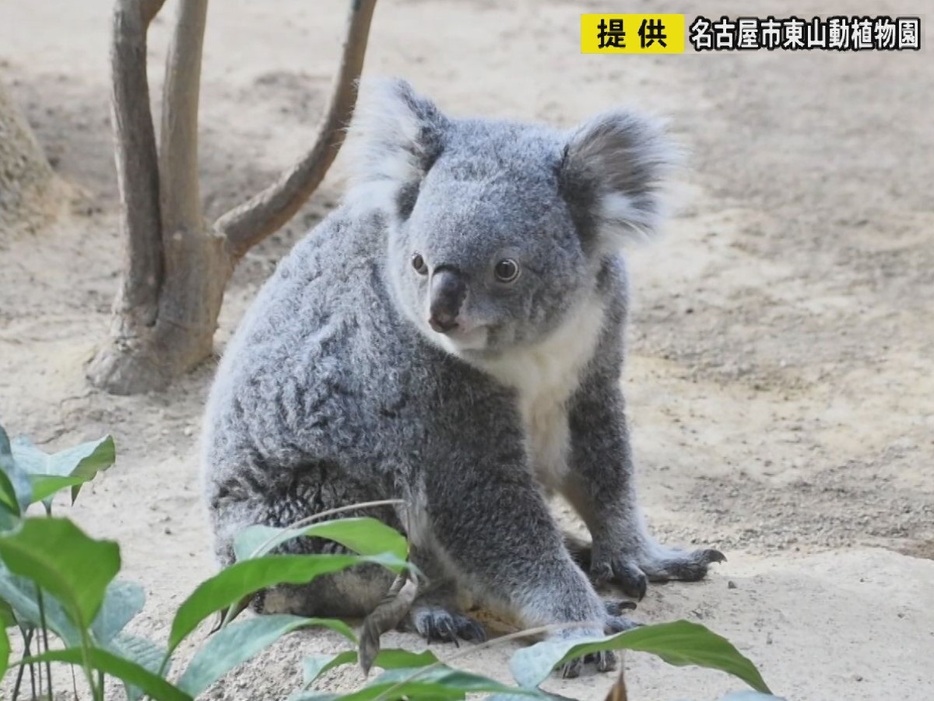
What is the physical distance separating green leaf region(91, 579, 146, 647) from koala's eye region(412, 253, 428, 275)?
52.6 inches

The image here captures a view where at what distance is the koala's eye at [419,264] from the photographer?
404cm

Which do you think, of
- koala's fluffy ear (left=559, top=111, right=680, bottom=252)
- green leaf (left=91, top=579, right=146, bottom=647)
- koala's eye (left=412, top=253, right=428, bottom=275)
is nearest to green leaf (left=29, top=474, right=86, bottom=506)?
green leaf (left=91, top=579, right=146, bottom=647)

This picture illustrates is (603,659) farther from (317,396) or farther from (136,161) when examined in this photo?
(136,161)

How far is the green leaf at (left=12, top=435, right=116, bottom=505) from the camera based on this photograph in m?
3.28

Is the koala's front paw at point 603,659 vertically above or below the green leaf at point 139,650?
below

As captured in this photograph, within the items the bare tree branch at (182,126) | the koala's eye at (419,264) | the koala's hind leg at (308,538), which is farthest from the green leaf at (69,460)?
the bare tree branch at (182,126)

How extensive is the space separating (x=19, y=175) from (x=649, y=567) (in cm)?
499

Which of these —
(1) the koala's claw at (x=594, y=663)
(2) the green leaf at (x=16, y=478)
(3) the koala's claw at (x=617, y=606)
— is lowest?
(1) the koala's claw at (x=594, y=663)

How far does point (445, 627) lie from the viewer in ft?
13.8

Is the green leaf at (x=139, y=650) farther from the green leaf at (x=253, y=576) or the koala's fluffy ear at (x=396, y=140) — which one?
the koala's fluffy ear at (x=396, y=140)

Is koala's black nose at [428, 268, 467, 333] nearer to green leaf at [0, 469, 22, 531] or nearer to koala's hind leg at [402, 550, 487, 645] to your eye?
koala's hind leg at [402, 550, 487, 645]

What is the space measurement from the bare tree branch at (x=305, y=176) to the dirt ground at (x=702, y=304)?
2.09ft

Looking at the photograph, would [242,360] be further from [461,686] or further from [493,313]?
[461,686]

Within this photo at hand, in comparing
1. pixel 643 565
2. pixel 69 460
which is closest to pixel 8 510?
pixel 69 460
